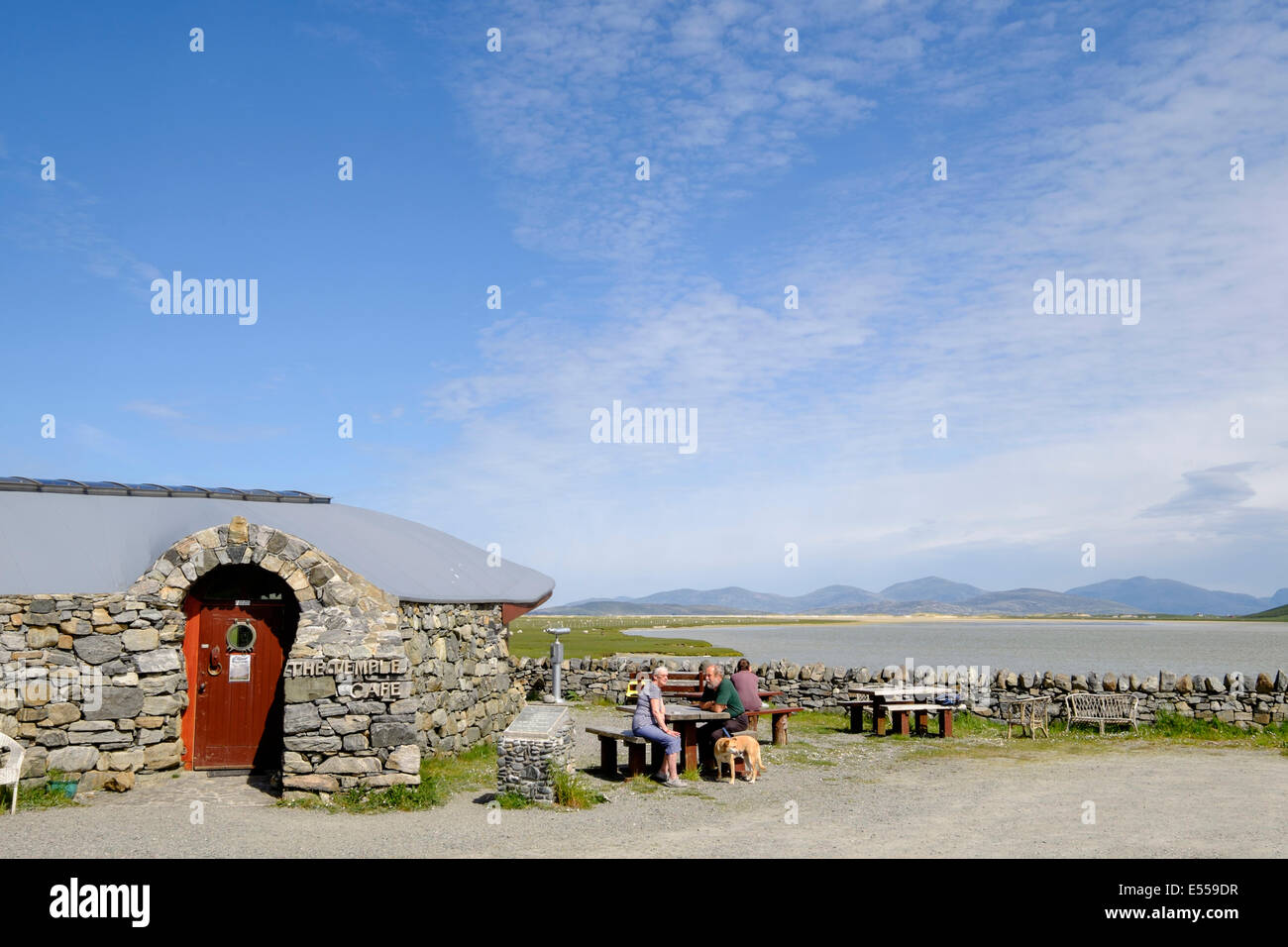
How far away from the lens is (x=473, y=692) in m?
15.6

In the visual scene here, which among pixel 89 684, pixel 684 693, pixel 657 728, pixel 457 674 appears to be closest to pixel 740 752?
pixel 657 728

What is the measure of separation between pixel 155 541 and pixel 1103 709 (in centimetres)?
1627

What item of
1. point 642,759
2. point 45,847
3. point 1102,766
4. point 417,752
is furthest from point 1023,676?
point 45,847

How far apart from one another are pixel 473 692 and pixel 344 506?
14.6ft

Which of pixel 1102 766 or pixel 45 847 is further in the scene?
pixel 1102 766

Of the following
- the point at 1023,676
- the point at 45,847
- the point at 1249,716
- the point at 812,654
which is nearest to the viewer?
the point at 45,847

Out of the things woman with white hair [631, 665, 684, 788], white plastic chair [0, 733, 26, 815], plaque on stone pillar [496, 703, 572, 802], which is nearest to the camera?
white plastic chair [0, 733, 26, 815]

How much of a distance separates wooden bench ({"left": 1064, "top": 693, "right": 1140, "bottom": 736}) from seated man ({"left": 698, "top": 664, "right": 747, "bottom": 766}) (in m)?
7.68

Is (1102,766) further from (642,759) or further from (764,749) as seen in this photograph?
(642,759)

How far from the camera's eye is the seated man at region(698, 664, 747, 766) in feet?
41.9

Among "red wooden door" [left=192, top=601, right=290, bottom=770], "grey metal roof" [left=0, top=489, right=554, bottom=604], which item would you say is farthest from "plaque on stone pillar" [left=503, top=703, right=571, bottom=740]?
"red wooden door" [left=192, top=601, right=290, bottom=770]

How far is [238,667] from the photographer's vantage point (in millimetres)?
12625

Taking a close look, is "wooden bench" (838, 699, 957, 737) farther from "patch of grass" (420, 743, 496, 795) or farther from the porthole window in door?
the porthole window in door
